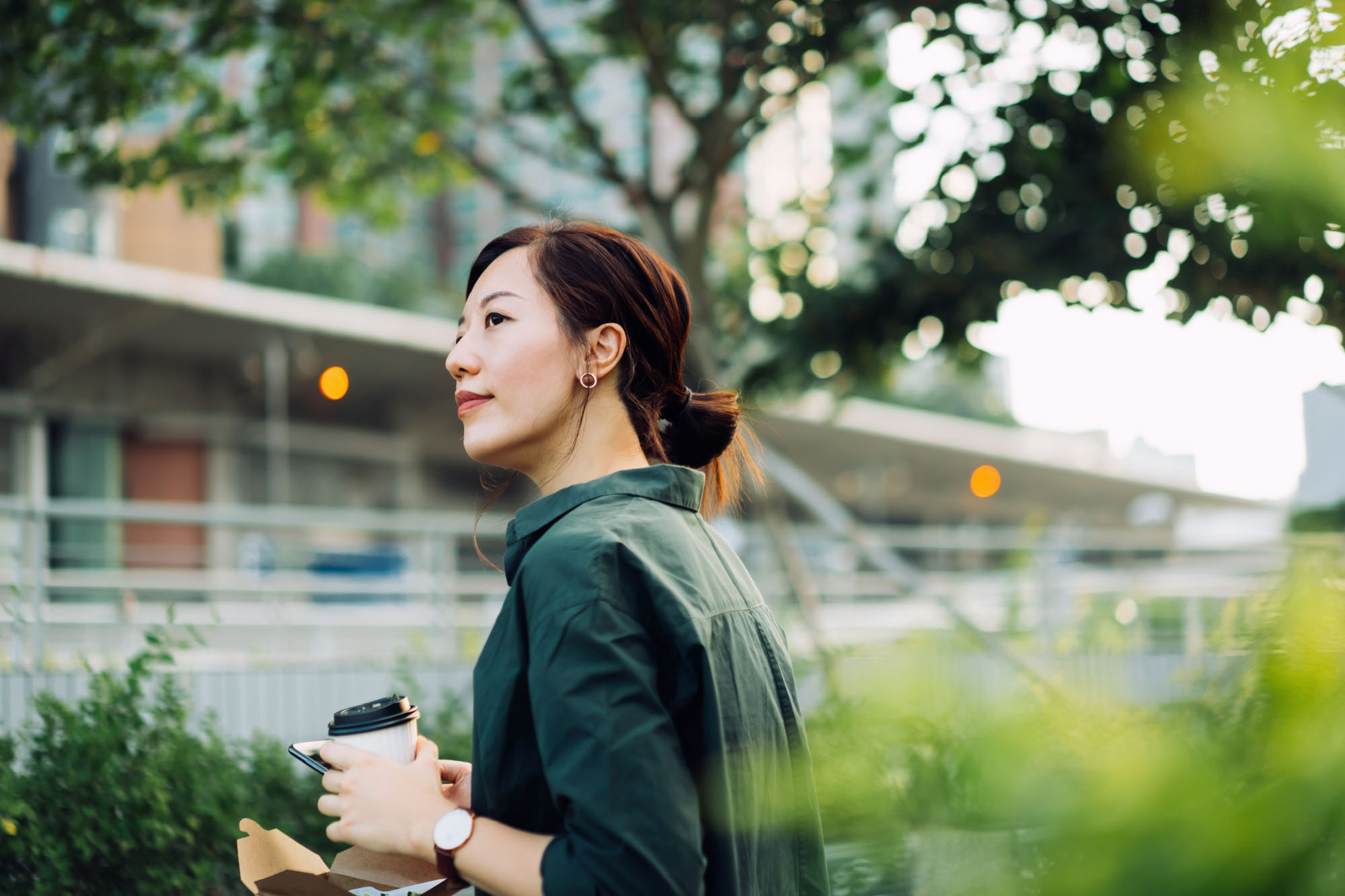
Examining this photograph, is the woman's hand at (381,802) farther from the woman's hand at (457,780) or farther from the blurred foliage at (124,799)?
the blurred foliage at (124,799)

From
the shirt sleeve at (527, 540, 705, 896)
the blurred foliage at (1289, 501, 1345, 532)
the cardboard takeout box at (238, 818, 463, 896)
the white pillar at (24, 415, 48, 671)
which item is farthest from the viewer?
the blurred foliage at (1289, 501, 1345, 532)

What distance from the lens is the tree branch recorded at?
7.00m

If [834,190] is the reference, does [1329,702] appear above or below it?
below

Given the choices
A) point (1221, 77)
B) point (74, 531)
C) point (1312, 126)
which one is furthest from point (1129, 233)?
point (74, 531)

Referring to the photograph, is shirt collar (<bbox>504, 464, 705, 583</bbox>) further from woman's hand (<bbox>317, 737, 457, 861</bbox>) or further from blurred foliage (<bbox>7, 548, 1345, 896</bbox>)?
blurred foliage (<bbox>7, 548, 1345, 896</bbox>)

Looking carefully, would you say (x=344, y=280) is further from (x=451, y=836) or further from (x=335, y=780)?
(x=451, y=836)

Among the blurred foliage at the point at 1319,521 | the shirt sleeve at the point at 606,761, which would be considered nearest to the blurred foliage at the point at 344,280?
the blurred foliage at the point at 1319,521

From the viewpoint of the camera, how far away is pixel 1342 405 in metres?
2.35

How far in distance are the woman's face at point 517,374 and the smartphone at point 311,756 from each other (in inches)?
17.1

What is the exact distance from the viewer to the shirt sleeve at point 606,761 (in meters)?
1.18

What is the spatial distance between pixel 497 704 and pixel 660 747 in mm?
211

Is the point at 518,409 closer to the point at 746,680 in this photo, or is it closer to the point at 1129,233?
the point at 746,680

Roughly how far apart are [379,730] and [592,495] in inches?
15.4

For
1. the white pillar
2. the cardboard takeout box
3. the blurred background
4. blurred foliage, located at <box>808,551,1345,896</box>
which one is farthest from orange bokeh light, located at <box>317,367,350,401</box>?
blurred foliage, located at <box>808,551,1345,896</box>
